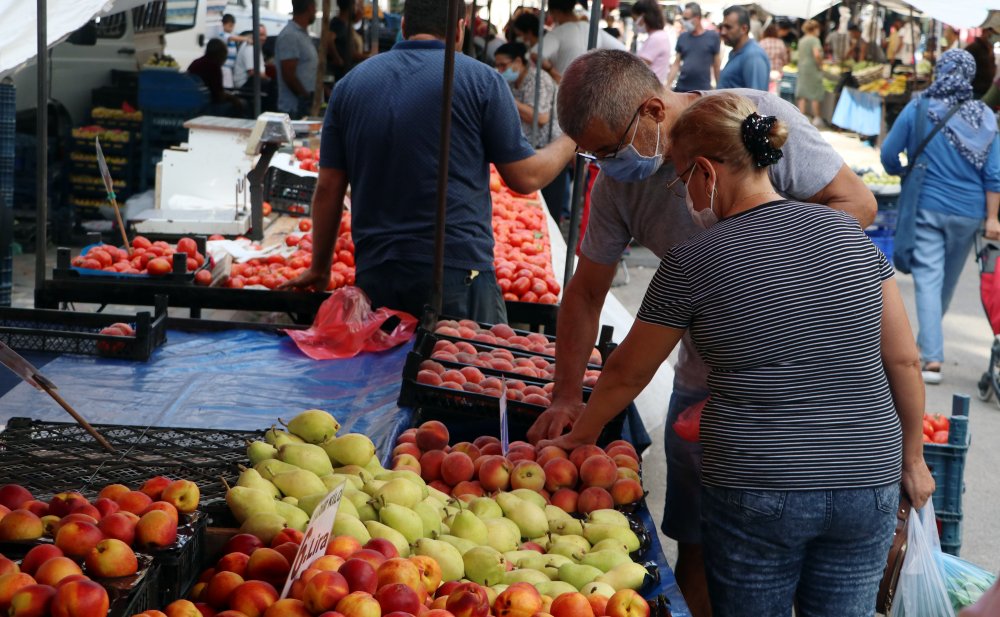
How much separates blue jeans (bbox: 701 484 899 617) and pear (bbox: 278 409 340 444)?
90 cm

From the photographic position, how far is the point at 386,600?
1778mm

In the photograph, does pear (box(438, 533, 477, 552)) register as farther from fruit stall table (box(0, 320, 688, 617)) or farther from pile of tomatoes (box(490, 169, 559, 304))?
pile of tomatoes (box(490, 169, 559, 304))

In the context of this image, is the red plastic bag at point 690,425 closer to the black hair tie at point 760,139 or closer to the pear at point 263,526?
the black hair tie at point 760,139

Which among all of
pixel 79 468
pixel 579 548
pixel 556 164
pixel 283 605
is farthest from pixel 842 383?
pixel 556 164

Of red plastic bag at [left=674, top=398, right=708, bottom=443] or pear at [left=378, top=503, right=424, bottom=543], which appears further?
red plastic bag at [left=674, top=398, right=708, bottom=443]

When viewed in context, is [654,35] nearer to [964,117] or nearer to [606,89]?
[964,117]

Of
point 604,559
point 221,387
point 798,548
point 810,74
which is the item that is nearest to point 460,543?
point 604,559

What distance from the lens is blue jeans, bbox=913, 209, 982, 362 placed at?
6.82 meters

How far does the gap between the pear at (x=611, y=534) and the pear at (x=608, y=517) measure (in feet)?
0.09

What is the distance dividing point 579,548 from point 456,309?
1901 mm

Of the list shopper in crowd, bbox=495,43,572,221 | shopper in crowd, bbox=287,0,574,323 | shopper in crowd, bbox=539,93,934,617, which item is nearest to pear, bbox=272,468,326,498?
shopper in crowd, bbox=539,93,934,617

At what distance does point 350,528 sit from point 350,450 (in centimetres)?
43

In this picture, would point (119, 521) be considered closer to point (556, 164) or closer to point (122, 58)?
point (556, 164)

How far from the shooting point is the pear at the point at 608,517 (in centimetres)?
254
